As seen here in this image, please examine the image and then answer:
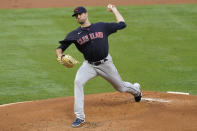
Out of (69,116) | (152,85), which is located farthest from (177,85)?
(69,116)

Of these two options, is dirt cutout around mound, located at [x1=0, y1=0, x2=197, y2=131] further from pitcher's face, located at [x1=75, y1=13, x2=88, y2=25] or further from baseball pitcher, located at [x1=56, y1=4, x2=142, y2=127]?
pitcher's face, located at [x1=75, y1=13, x2=88, y2=25]

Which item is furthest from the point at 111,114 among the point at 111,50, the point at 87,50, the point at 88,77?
the point at 111,50

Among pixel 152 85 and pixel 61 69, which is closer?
pixel 152 85

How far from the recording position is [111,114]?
838 cm

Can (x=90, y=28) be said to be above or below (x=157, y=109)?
above

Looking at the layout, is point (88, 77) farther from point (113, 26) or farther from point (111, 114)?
point (113, 26)

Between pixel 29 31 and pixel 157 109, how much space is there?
716 centimetres

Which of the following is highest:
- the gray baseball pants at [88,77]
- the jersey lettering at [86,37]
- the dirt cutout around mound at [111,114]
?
the jersey lettering at [86,37]

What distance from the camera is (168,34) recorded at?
1468 centimetres

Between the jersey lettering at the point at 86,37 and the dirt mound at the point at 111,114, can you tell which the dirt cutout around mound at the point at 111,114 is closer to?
the dirt mound at the point at 111,114

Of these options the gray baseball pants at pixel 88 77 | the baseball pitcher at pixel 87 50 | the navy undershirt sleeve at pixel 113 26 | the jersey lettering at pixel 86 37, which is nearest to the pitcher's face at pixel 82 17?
the baseball pitcher at pixel 87 50

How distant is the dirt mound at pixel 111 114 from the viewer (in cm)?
760

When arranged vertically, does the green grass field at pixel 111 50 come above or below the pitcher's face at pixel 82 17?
below

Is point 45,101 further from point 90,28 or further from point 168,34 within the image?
point 168,34
